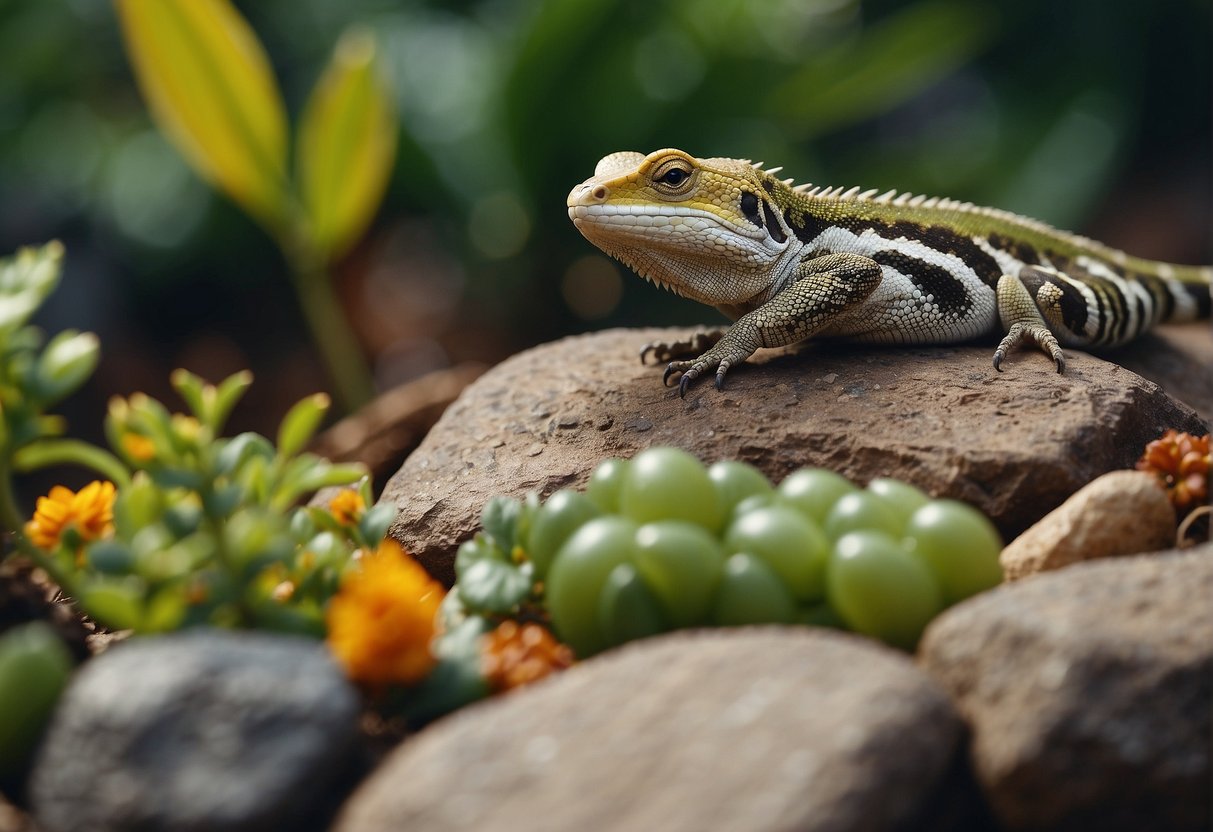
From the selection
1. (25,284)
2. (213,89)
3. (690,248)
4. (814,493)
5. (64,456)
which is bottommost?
(814,493)

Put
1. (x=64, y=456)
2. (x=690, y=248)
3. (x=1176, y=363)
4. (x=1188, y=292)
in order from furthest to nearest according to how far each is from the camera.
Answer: (x=1188, y=292)
(x=1176, y=363)
(x=690, y=248)
(x=64, y=456)

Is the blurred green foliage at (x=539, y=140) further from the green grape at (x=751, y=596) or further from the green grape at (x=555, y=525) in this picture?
the green grape at (x=751, y=596)

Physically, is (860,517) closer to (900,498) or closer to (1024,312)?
(900,498)

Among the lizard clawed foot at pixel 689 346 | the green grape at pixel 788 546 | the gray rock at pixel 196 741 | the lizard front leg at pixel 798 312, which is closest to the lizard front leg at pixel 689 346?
the lizard clawed foot at pixel 689 346

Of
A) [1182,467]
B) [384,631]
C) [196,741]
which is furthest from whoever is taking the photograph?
[1182,467]

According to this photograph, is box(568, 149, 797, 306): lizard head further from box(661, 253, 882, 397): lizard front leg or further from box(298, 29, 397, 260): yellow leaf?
box(298, 29, 397, 260): yellow leaf

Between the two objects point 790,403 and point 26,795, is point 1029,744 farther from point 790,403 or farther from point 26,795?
point 26,795

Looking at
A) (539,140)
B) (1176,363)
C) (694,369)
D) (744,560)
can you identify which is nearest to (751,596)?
(744,560)
